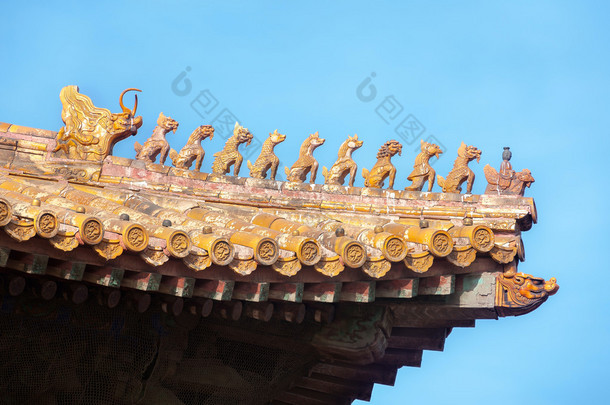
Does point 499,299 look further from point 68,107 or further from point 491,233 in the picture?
point 68,107

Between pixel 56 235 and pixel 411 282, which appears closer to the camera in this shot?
pixel 56 235

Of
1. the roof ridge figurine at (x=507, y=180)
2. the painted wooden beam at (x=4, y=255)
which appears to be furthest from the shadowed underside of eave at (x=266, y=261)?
the roof ridge figurine at (x=507, y=180)

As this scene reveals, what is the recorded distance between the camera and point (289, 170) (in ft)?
40.5

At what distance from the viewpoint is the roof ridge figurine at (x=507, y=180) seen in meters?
11.3

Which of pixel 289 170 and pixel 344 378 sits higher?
pixel 289 170

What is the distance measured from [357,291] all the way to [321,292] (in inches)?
16.1

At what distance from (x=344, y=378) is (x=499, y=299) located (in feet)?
9.96

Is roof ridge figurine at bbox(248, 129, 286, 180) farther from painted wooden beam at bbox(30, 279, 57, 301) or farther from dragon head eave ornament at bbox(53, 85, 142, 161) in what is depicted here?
painted wooden beam at bbox(30, 279, 57, 301)

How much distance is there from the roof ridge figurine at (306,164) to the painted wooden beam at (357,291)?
8.72 feet

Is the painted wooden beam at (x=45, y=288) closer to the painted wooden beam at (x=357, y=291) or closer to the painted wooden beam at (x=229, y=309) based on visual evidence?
the painted wooden beam at (x=229, y=309)

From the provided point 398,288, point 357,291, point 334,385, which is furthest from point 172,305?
point 334,385

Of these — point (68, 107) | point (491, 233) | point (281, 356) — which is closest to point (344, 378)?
point (281, 356)

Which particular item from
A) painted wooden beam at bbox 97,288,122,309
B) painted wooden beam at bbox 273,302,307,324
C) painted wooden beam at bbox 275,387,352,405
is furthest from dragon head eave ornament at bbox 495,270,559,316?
painted wooden beam at bbox 97,288,122,309

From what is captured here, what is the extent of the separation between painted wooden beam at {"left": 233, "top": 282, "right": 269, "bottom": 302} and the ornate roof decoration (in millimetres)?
13
